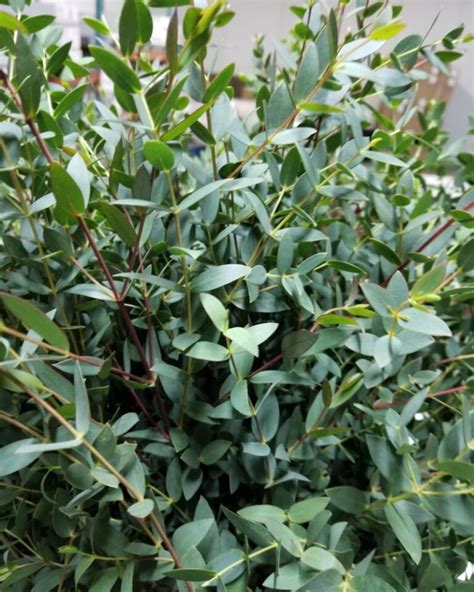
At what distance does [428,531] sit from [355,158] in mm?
247

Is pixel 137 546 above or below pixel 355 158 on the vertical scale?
below

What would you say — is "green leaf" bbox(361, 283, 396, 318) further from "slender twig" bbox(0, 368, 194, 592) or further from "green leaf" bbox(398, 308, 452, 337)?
"slender twig" bbox(0, 368, 194, 592)

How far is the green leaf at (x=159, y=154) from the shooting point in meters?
0.23

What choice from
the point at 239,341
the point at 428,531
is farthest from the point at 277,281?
the point at 428,531

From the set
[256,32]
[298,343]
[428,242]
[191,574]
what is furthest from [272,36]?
[191,574]

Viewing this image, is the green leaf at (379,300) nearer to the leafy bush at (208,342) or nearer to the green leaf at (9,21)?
the leafy bush at (208,342)

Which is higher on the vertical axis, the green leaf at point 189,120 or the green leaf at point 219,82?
the green leaf at point 219,82

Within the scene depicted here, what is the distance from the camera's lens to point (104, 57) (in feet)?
0.73

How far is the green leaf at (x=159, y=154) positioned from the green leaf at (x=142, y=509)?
160 millimetres

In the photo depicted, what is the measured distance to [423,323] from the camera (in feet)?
0.86

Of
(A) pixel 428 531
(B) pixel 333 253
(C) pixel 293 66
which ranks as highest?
(C) pixel 293 66

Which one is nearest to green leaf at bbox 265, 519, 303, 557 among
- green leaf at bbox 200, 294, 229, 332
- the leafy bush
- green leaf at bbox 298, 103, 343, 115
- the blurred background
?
the leafy bush

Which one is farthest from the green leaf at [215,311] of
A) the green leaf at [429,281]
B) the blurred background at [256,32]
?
the blurred background at [256,32]

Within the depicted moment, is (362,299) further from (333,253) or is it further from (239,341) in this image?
(239,341)
